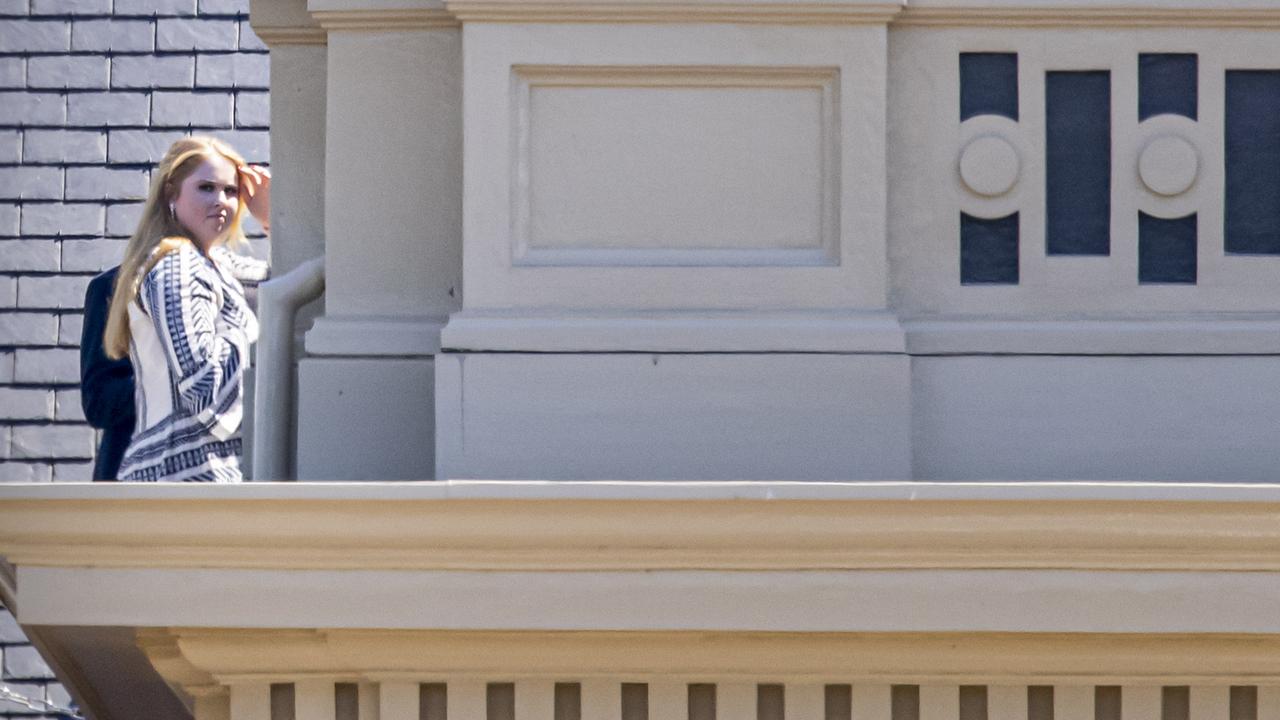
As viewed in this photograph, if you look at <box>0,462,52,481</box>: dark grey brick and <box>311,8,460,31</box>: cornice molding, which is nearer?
<box>311,8,460,31</box>: cornice molding

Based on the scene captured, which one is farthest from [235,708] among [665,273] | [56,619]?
[665,273]

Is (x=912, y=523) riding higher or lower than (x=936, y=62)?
lower

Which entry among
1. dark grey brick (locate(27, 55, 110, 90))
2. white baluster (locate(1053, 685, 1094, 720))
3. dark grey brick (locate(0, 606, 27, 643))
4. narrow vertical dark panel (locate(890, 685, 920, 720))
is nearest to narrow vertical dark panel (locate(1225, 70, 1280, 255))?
white baluster (locate(1053, 685, 1094, 720))

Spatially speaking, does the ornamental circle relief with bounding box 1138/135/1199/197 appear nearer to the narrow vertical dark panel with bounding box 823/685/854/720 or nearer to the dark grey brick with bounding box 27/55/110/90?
the narrow vertical dark panel with bounding box 823/685/854/720

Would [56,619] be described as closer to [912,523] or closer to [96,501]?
[96,501]

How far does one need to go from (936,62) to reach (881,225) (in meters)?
0.40

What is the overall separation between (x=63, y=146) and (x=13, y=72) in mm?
336

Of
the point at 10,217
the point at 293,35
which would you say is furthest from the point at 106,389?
the point at 10,217

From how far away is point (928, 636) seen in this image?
407 centimetres

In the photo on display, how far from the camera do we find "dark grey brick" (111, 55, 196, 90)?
7.84 metres

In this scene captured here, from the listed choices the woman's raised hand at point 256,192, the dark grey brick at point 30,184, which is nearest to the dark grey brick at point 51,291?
the dark grey brick at point 30,184

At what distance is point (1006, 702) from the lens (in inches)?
164

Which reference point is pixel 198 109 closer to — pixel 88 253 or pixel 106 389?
pixel 88 253

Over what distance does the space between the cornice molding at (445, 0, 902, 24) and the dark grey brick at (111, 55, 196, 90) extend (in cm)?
367
